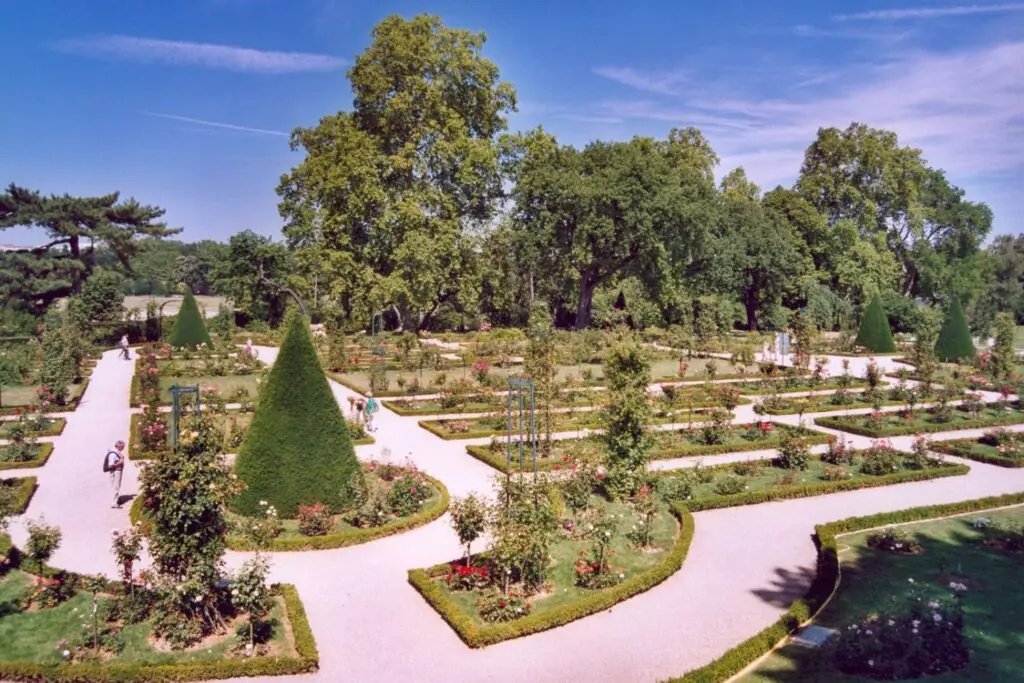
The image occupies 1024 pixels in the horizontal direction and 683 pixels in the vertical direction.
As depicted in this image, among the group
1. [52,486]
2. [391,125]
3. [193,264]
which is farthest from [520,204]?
[193,264]

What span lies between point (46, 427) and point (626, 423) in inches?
625

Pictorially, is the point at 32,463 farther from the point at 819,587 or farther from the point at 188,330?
the point at 188,330

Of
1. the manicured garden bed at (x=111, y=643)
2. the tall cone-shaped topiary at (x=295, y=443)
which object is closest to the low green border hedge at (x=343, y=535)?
the tall cone-shaped topiary at (x=295, y=443)

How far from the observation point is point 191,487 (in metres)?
9.20

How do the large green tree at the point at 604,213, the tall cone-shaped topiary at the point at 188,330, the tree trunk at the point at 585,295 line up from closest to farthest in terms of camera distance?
the tall cone-shaped topiary at the point at 188,330, the large green tree at the point at 604,213, the tree trunk at the point at 585,295

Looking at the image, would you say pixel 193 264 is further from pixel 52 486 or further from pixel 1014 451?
pixel 1014 451

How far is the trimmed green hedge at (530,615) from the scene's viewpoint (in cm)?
909

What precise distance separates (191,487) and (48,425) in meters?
14.6

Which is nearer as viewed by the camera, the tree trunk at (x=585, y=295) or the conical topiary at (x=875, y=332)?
the conical topiary at (x=875, y=332)

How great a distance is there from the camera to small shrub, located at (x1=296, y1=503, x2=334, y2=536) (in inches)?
480

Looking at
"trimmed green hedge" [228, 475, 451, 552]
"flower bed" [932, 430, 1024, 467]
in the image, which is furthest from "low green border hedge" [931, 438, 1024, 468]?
"trimmed green hedge" [228, 475, 451, 552]

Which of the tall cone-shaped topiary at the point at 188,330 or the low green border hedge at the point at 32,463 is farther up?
the tall cone-shaped topiary at the point at 188,330

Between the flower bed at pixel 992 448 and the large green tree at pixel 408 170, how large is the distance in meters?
28.1

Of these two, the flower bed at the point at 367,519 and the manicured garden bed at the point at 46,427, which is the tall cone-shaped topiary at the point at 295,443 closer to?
the flower bed at the point at 367,519
